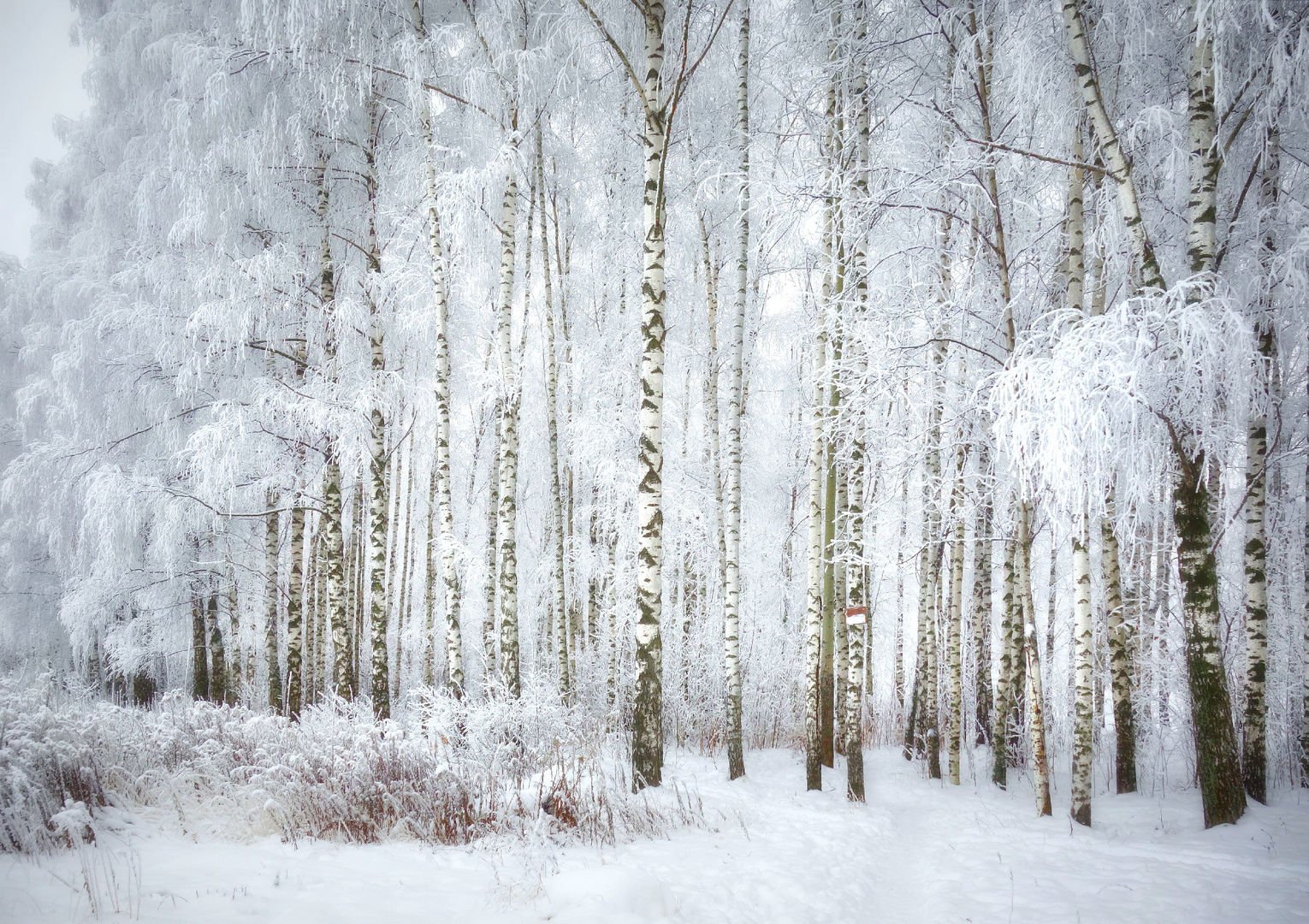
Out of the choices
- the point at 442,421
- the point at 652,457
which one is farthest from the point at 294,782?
the point at 442,421

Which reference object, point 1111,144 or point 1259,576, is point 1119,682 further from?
point 1111,144

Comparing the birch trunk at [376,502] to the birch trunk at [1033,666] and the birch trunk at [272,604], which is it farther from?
the birch trunk at [1033,666]

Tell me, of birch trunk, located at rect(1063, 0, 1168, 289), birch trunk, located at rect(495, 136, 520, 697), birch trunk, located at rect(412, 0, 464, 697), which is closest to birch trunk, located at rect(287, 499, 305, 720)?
birch trunk, located at rect(412, 0, 464, 697)

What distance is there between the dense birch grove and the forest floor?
81 cm

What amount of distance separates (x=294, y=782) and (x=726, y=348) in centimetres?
1162

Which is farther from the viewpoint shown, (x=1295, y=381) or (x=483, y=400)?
(x=483, y=400)

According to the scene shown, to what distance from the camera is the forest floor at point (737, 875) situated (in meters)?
3.16

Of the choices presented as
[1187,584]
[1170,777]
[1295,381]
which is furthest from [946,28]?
[1170,777]

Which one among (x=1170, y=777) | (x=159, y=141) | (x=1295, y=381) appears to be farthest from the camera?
(x=159, y=141)

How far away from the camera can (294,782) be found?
4492 mm

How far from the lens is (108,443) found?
10.0 meters

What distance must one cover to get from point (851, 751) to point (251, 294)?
375 inches

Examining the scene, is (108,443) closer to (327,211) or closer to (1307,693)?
(327,211)

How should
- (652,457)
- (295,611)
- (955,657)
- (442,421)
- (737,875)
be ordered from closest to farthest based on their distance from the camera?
(737,875)
(652,457)
(955,657)
(442,421)
(295,611)
